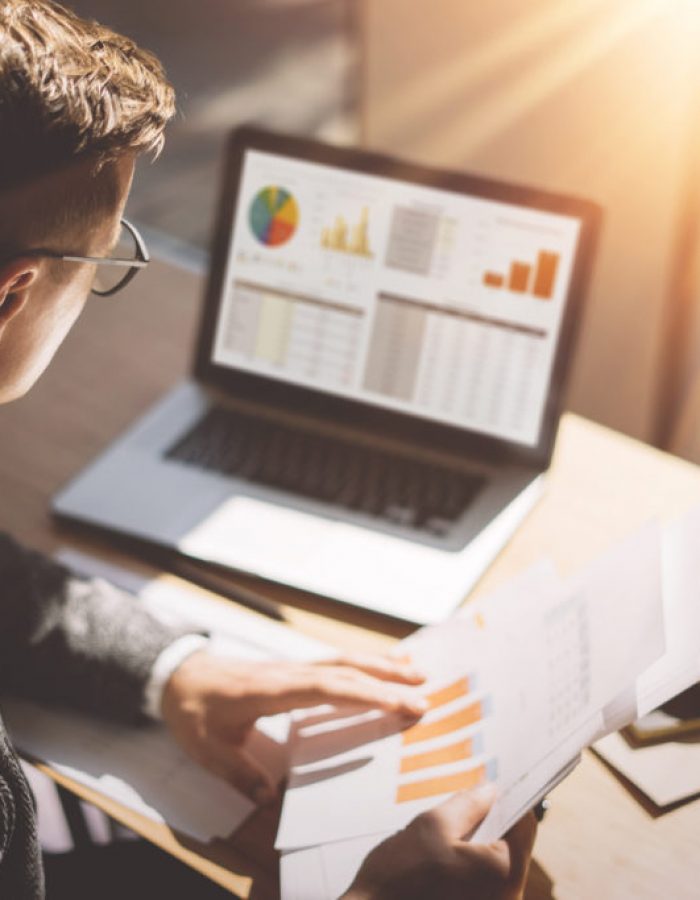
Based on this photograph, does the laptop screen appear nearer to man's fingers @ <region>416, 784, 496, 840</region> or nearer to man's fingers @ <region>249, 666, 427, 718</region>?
man's fingers @ <region>249, 666, 427, 718</region>

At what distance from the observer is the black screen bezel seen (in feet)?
3.76

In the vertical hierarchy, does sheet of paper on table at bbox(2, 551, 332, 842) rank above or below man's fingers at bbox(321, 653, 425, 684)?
below

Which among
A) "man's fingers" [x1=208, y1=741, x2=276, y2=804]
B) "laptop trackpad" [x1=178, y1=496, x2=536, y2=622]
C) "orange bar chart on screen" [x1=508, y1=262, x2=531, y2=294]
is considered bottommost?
"man's fingers" [x1=208, y1=741, x2=276, y2=804]

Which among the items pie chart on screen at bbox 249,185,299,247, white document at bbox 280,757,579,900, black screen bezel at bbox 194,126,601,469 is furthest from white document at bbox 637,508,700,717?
pie chart on screen at bbox 249,185,299,247

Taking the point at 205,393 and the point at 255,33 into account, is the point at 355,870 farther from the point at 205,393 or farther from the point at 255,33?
the point at 255,33

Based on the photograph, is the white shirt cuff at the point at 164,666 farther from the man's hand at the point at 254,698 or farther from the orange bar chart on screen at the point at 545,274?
the orange bar chart on screen at the point at 545,274

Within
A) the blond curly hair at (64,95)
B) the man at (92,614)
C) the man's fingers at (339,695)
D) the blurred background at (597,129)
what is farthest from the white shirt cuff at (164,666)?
the blurred background at (597,129)

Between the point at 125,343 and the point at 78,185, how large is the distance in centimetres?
76

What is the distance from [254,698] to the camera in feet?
2.95

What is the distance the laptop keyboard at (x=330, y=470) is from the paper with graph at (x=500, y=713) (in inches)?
9.8

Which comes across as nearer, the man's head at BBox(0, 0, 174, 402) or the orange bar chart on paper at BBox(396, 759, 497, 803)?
the man's head at BBox(0, 0, 174, 402)

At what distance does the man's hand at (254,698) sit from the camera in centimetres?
88

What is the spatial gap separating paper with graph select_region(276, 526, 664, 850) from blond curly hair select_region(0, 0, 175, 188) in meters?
0.51

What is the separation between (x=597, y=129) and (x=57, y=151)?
112 cm
